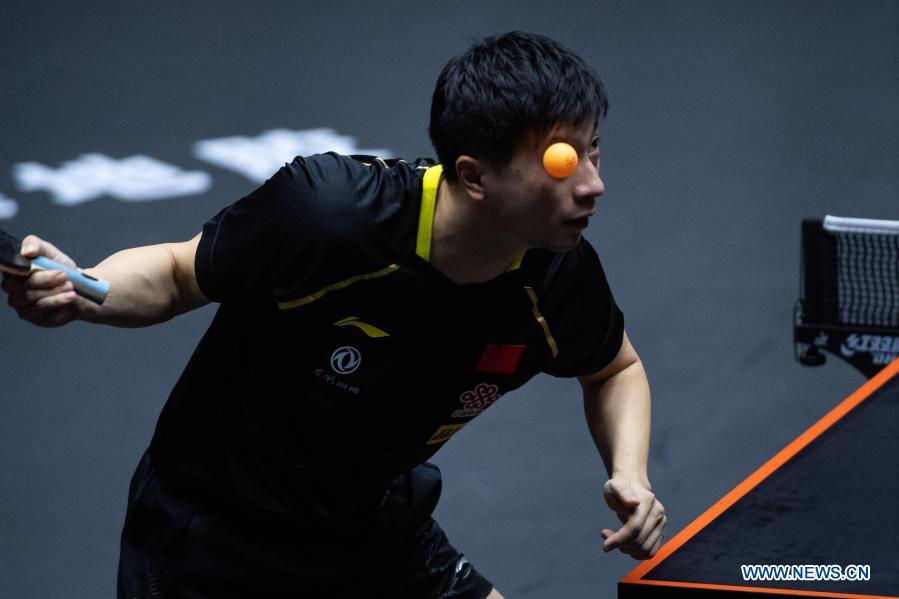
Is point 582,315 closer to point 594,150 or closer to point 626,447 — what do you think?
point 626,447

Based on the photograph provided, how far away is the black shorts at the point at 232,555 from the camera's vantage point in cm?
212

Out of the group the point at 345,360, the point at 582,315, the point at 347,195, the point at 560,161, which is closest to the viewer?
the point at 560,161

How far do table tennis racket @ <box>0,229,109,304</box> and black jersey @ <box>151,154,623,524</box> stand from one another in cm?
25

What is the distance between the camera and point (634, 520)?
6.24 feet

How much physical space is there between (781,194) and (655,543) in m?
3.13

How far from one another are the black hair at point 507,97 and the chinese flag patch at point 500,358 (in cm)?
29

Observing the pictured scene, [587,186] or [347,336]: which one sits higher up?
[587,186]

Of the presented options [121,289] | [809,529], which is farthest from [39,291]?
[809,529]

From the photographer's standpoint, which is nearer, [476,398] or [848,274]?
[476,398]

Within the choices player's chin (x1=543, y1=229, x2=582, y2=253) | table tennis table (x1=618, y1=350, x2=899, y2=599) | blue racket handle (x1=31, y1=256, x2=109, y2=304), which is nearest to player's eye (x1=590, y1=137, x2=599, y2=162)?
player's chin (x1=543, y1=229, x2=582, y2=253)

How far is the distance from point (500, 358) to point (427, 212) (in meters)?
0.28

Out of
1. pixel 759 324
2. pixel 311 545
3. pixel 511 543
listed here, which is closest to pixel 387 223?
pixel 311 545

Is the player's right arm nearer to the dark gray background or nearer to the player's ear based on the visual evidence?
the player's ear

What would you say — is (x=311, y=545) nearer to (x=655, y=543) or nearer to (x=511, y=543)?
(x=655, y=543)
